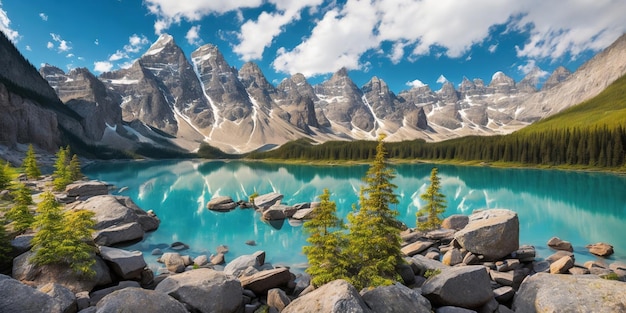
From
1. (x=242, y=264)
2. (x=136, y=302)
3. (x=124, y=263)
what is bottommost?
(x=242, y=264)

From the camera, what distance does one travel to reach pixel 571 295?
10.5 meters

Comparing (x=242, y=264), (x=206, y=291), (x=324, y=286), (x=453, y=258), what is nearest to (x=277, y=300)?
(x=206, y=291)

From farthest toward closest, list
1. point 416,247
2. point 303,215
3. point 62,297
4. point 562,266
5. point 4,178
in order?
point 303,215 → point 4,178 → point 416,247 → point 562,266 → point 62,297

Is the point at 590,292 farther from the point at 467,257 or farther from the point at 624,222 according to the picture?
the point at 624,222

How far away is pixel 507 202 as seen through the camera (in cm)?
5216

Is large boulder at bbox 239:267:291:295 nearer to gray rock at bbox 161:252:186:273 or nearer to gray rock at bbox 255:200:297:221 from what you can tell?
gray rock at bbox 161:252:186:273

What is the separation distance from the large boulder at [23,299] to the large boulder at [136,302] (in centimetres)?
173

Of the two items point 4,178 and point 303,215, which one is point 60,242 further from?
point 4,178

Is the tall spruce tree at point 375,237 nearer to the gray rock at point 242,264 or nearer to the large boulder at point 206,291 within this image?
the large boulder at point 206,291

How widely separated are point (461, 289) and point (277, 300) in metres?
7.76

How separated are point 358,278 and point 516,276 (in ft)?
35.6

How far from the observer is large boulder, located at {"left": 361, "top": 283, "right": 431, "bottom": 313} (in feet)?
32.5

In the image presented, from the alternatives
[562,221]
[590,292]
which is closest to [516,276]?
[590,292]

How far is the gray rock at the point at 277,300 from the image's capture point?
13.3 metres
